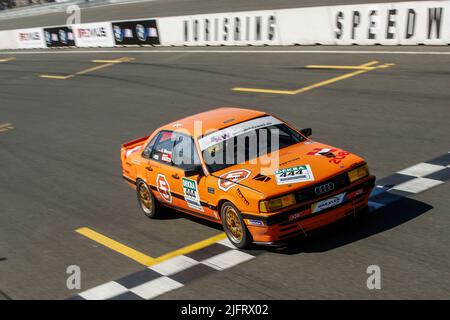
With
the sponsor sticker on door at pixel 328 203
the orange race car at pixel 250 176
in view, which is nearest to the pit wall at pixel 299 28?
the orange race car at pixel 250 176

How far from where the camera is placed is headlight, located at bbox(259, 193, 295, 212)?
7607 mm

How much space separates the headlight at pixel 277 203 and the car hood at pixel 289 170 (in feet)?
0.24

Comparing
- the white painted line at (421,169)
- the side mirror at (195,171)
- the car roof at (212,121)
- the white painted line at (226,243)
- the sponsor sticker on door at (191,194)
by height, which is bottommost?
the white painted line at (226,243)

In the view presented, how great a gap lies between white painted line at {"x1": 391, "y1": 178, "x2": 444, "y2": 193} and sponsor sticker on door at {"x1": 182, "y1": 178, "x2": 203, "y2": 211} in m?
3.00

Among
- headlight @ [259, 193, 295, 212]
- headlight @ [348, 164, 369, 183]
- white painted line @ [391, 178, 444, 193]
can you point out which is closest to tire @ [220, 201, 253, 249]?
headlight @ [259, 193, 295, 212]

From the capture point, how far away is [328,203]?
7844 millimetres

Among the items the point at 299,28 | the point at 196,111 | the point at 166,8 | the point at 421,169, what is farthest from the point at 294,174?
the point at 166,8

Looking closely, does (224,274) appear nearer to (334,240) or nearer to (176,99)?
(334,240)

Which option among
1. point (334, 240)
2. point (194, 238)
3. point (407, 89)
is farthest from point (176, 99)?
point (334, 240)

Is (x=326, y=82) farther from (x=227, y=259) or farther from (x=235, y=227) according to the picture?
(x=227, y=259)

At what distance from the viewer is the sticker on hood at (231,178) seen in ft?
26.6

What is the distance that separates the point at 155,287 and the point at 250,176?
1.77 m

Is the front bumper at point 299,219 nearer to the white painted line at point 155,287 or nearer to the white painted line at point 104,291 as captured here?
the white painted line at point 155,287

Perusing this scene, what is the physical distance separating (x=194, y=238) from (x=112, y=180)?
13.1 ft
